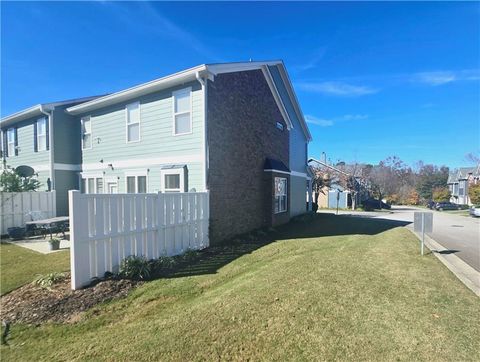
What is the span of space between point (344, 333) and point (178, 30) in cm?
1260

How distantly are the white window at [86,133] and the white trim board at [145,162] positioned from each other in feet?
3.49

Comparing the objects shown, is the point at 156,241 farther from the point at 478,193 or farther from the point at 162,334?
the point at 478,193

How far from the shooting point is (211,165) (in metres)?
9.79

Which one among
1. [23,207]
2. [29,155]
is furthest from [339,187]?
[23,207]

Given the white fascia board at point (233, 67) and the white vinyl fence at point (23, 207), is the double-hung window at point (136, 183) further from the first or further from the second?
the white fascia board at point (233, 67)

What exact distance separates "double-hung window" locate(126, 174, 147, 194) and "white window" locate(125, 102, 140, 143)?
5.40 ft

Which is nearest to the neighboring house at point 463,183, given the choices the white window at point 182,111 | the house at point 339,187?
the house at point 339,187

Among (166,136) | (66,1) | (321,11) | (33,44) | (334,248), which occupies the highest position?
(321,11)

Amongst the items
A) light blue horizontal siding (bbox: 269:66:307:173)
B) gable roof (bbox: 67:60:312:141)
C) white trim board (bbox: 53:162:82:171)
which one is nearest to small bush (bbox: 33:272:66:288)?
gable roof (bbox: 67:60:312:141)

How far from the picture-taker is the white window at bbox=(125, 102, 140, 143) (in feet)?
39.0

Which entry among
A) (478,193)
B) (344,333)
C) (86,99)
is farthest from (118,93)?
(478,193)

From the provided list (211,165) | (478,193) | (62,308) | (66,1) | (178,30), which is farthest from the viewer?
(478,193)

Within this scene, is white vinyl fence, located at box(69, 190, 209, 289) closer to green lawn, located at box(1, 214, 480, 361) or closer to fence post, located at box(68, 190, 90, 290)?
fence post, located at box(68, 190, 90, 290)

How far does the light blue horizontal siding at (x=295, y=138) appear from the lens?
56.2 feet
